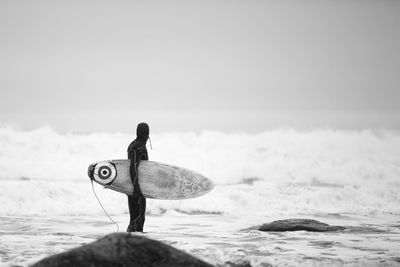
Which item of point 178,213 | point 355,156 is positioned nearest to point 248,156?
point 355,156

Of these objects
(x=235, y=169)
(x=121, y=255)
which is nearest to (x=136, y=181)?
(x=121, y=255)

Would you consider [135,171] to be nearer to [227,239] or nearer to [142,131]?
[142,131]

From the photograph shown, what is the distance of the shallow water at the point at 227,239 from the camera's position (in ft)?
19.8

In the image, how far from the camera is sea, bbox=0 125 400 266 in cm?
682

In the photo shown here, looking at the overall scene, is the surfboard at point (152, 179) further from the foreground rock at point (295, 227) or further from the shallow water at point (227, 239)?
the foreground rock at point (295, 227)

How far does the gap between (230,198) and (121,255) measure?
1001 cm

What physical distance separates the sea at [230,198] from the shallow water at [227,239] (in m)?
0.02

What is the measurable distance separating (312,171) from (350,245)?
1603 centimetres

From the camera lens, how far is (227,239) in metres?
7.75

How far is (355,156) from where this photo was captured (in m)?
27.3

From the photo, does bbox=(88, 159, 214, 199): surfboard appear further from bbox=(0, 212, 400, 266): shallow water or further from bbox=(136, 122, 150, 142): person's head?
bbox=(0, 212, 400, 266): shallow water

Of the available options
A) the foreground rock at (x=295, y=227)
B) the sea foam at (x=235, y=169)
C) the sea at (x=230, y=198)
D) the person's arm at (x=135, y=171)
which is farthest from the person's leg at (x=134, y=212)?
the sea foam at (x=235, y=169)

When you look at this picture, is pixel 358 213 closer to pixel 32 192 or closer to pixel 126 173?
pixel 126 173

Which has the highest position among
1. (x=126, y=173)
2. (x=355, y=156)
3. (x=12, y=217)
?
(x=355, y=156)
